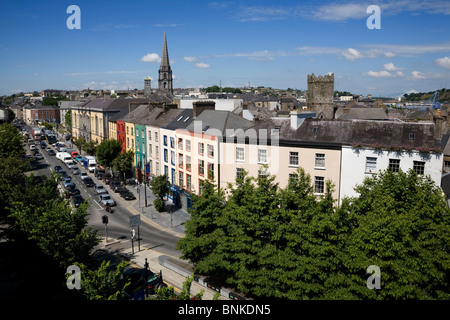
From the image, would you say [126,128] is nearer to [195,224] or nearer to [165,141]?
[165,141]

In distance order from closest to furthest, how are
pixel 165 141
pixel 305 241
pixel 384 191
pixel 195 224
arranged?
pixel 305 241, pixel 384 191, pixel 195 224, pixel 165 141

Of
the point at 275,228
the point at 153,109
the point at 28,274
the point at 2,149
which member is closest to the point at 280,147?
the point at 275,228

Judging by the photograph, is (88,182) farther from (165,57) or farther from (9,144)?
(165,57)

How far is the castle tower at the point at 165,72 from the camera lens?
461ft

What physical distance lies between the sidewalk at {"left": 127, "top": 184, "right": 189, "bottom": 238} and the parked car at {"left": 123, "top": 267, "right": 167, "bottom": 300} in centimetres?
1216

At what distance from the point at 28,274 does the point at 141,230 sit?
1632cm

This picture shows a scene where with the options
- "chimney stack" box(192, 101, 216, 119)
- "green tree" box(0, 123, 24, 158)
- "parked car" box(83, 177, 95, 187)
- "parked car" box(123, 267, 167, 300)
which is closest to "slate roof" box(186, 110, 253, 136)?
"chimney stack" box(192, 101, 216, 119)

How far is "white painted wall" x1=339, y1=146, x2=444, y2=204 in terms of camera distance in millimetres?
29094

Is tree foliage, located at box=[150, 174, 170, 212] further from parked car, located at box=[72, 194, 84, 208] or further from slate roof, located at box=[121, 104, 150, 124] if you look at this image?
slate roof, located at box=[121, 104, 150, 124]

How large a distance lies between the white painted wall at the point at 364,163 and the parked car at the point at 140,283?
18268 millimetres

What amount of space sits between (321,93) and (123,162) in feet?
114

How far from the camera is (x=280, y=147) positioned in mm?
34875
